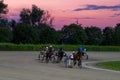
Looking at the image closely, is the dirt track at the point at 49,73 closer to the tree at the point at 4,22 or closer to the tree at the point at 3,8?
the tree at the point at 3,8

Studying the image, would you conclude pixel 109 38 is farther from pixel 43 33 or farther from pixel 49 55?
pixel 49 55

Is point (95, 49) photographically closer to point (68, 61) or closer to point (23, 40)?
point (23, 40)

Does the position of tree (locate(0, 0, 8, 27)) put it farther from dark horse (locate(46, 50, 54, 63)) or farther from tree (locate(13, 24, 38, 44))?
dark horse (locate(46, 50, 54, 63))

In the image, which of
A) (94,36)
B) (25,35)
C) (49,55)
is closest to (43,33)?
(25,35)

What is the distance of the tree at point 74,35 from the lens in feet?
395

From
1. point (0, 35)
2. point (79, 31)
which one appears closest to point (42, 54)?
point (0, 35)

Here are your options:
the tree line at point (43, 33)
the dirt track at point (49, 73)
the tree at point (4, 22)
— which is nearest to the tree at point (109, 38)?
the tree line at point (43, 33)

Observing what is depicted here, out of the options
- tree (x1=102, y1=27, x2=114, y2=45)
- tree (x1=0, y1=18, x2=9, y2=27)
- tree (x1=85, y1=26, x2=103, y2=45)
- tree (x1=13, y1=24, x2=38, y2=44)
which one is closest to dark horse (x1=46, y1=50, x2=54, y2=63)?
tree (x1=13, y1=24, x2=38, y2=44)

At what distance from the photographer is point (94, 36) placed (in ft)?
423

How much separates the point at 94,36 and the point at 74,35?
9447 mm

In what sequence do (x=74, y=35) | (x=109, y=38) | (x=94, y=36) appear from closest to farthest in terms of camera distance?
(x=74, y=35), (x=109, y=38), (x=94, y=36)

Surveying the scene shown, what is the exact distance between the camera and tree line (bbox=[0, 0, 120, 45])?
360 feet

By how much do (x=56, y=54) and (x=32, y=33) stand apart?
72.0 m

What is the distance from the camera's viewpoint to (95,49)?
302 ft
